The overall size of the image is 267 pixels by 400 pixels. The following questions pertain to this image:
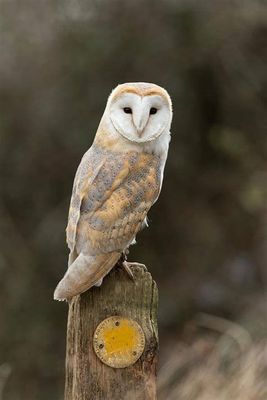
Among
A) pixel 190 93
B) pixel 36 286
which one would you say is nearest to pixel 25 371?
pixel 36 286

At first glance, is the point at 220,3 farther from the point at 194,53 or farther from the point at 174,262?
the point at 174,262

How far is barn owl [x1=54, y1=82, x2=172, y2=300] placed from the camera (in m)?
4.14

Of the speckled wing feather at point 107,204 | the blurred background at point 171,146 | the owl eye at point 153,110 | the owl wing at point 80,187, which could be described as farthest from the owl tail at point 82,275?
the blurred background at point 171,146

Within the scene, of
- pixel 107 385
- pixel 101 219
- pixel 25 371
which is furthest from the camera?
pixel 25 371

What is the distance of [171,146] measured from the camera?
10.3 m

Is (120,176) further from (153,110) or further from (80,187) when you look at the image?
(153,110)

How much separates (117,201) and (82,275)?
1.64 feet

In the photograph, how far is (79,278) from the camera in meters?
3.86

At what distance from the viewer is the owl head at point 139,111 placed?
4270mm

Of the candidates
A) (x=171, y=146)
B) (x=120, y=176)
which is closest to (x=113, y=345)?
(x=120, y=176)

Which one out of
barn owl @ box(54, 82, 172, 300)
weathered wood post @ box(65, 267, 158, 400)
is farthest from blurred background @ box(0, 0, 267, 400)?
weathered wood post @ box(65, 267, 158, 400)

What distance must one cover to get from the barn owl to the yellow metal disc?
1.11ft

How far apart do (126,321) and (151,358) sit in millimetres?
166

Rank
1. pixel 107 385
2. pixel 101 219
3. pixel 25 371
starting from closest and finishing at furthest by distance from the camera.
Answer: pixel 107 385 → pixel 101 219 → pixel 25 371
